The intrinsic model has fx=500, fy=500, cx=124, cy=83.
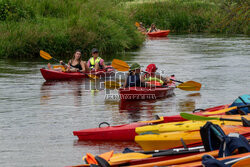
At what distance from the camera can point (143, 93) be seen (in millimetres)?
12258

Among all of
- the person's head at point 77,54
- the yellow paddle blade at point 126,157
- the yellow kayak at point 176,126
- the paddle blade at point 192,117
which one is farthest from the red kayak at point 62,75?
the yellow paddle blade at point 126,157

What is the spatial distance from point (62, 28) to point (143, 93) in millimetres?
10474

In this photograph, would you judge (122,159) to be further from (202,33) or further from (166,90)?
(202,33)

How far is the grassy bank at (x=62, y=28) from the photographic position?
68.1 feet

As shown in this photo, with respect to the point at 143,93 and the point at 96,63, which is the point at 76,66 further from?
the point at 143,93

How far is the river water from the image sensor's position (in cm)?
845

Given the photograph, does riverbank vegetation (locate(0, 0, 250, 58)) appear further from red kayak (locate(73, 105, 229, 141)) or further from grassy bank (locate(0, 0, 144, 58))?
red kayak (locate(73, 105, 229, 141))

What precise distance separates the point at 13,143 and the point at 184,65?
11603mm

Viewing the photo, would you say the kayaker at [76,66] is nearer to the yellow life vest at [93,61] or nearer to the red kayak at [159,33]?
the yellow life vest at [93,61]

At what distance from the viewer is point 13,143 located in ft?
28.6

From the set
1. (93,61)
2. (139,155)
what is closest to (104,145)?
(139,155)

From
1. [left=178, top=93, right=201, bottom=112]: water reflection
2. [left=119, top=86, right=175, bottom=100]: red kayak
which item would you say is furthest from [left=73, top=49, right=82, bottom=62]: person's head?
[left=178, top=93, right=201, bottom=112]: water reflection

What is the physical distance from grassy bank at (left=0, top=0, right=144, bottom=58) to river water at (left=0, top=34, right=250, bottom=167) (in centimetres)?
84

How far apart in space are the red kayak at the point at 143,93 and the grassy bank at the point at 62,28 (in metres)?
8.99
